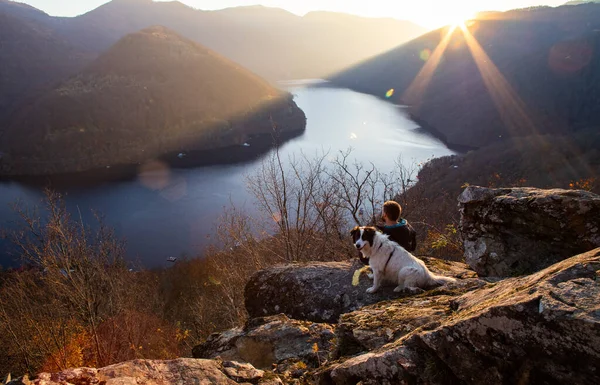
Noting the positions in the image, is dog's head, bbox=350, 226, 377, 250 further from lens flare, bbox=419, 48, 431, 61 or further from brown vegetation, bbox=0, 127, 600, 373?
lens flare, bbox=419, 48, 431, 61

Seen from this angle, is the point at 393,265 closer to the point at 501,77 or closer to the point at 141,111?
the point at 141,111

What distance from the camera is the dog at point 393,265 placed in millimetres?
4973

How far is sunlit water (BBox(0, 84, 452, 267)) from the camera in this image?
4328cm

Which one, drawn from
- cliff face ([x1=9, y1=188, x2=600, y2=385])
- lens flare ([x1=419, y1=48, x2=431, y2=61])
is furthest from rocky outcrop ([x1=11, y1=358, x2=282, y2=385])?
lens flare ([x1=419, y1=48, x2=431, y2=61])

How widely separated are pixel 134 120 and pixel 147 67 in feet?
102

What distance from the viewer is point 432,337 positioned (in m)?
2.70

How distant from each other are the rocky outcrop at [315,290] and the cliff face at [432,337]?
2 cm

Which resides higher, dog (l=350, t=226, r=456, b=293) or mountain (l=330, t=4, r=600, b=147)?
mountain (l=330, t=4, r=600, b=147)

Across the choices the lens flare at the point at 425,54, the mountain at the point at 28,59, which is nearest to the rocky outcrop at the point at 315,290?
the mountain at the point at 28,59

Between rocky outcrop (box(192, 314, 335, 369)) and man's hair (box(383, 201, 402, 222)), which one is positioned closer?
rocky outcrop (box(192, 314, 335, 369))

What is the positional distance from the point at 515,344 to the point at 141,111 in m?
109

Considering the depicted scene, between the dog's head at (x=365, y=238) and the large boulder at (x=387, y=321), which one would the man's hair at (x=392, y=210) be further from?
the large boulder at (x=387, y=321)

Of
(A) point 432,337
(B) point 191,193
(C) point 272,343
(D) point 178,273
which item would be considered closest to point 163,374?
(C) point 272,343

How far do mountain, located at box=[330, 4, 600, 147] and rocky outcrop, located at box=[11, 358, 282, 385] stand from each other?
89088mm
